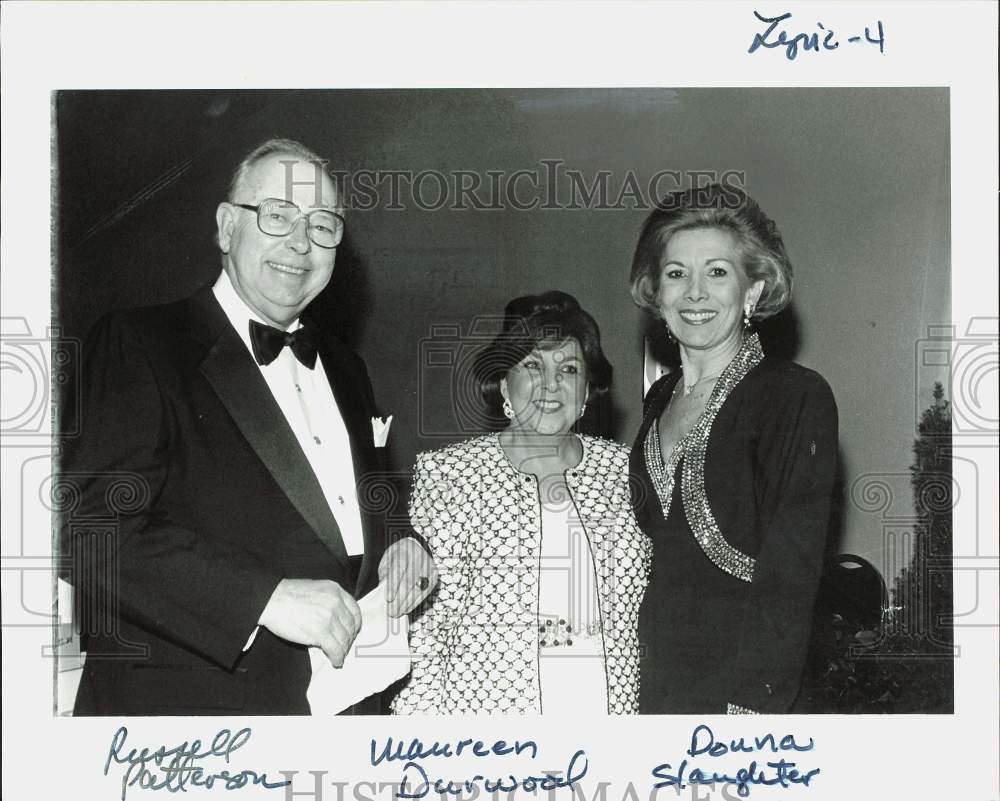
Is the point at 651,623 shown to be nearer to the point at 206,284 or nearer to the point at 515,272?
the point at 515,272

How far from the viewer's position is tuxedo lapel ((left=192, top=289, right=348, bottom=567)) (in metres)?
2.02

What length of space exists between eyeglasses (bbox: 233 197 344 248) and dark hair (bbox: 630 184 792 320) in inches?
25.6

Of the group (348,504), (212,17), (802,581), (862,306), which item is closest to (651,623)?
(802,581)

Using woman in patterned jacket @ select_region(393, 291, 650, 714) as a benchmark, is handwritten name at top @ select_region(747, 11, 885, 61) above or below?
above

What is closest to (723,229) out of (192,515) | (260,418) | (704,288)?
(704,288)

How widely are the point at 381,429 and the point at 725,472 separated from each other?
2.42 feet

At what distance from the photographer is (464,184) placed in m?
2.11

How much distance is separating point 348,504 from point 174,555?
1.23 ft

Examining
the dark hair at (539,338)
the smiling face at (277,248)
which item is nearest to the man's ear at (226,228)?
the smiling face at (277,248)

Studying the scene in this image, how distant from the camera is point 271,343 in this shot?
80.1 inches

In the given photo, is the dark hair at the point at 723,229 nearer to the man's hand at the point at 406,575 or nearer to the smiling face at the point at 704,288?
the smiling face at the point at 704,288
